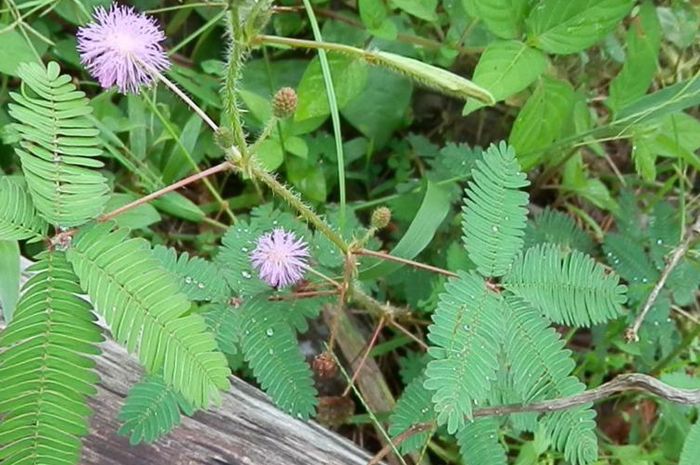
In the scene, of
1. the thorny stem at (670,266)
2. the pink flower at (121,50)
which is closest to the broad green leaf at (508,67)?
the thorny stem at (670,266)

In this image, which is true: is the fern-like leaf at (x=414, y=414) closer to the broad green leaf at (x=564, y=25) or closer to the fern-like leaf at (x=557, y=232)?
the fern-like leaf at (x=557, y=232)

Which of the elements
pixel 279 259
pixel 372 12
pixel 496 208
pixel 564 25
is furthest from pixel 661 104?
pixel 279 259

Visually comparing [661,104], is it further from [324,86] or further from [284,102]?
[284,102]

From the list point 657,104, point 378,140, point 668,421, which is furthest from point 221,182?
point 668,421

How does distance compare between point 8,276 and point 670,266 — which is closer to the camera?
point 8,276

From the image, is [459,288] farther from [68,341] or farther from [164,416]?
[68,341]
